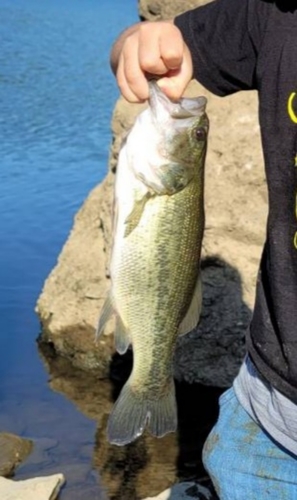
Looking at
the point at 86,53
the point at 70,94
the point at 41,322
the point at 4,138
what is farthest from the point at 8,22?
the point at 41,322

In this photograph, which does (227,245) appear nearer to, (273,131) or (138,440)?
(138,440)

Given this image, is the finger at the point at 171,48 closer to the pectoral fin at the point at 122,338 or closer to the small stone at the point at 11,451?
the pectoral fin at the point at 122,338

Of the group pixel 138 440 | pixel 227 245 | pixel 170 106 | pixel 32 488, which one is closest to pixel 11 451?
pixel 32 488

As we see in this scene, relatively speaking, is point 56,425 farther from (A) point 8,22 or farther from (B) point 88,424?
(A) point 8,22

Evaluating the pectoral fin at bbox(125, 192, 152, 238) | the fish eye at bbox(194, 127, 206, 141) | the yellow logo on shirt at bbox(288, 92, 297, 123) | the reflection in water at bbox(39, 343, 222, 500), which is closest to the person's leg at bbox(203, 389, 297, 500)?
the pectoral fin at bbox(125, 192, 152, 238)

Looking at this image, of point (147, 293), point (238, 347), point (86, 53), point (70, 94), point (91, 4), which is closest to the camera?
point (147, 293)

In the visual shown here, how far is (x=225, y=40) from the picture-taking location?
287 cm

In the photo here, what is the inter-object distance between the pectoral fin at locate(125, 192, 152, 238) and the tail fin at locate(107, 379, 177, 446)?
71cm

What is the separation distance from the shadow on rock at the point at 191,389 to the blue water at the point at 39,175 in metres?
0.16

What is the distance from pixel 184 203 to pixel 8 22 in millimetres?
26981

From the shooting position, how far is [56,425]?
610 cm

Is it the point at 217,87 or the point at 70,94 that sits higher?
the point at 217,87

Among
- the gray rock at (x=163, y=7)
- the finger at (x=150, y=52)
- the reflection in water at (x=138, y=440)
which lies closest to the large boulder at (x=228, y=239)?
the reflection in water at (x=138, y=440)

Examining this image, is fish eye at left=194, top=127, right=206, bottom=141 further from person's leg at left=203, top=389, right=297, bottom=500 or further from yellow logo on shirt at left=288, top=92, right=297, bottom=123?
person's leg at left=203, top=389, right=297, bottom=500
